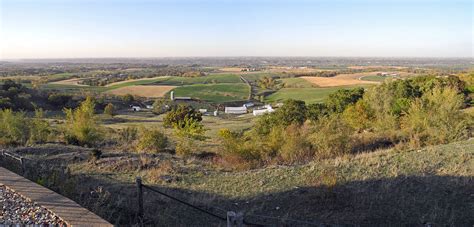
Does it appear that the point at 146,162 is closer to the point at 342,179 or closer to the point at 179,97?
the point at 342,179

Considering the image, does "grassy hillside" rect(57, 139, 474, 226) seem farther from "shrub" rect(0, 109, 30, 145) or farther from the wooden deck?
"shrub" rect(0, 109, 30, 145)

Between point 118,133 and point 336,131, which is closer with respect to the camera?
point 336,131

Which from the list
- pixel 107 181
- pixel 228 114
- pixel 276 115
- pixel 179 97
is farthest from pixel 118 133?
pixel 179 97

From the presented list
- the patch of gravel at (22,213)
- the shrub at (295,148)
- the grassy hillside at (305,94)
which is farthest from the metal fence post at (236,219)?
the grassy hillside at (305,94)

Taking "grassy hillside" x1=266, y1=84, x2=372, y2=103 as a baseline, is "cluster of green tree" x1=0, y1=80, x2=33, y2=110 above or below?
above

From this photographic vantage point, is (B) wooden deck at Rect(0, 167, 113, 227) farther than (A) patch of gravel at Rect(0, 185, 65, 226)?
No

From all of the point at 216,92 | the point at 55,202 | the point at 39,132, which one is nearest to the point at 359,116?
the point at 39,132

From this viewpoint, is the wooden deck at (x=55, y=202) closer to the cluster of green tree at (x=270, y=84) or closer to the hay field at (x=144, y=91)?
the hay field at (x=144, y=91)

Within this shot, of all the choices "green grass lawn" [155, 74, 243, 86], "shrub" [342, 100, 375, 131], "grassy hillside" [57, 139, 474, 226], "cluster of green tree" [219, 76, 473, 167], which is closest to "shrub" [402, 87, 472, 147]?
"cluster of green tree" [219, 76, 473, 167]
